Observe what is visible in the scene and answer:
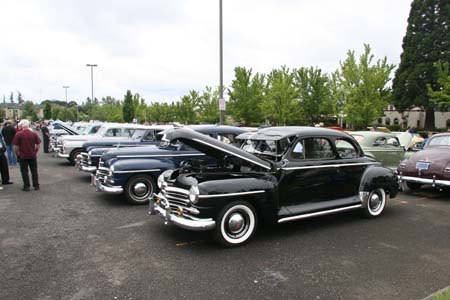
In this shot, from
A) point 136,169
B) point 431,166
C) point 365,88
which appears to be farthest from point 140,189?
point 365,88

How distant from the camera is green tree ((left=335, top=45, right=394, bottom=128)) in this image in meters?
24.3

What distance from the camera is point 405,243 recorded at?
5.36m

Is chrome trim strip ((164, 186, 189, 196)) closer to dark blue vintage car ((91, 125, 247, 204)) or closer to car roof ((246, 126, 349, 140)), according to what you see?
dark blue vintage car ((91, 125, 247, 204))

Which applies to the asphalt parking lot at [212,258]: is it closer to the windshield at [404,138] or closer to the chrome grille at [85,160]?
the chrome grille at [85,160]

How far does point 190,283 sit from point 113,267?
1.14 metres

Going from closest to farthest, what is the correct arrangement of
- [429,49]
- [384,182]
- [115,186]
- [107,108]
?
[384,182] → [115,186] → [429,49] → [107,108]

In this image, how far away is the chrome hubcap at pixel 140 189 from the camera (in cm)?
777

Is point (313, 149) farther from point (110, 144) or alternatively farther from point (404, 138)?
point (404, 138)

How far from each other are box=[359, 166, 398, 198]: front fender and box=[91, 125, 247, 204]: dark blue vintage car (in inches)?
114

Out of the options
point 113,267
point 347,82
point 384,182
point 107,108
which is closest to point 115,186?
point 113,267

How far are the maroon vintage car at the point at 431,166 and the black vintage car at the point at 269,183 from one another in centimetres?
191

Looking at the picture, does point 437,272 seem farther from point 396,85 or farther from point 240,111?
point 396,85

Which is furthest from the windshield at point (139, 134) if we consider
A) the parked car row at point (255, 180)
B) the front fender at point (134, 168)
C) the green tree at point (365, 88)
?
the green tree at point (365, 88)

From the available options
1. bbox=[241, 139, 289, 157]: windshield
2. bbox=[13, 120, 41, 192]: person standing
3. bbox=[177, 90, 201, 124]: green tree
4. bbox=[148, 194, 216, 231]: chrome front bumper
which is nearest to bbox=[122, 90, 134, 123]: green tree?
bbox=[177, 90, 201, 124]: green tree
